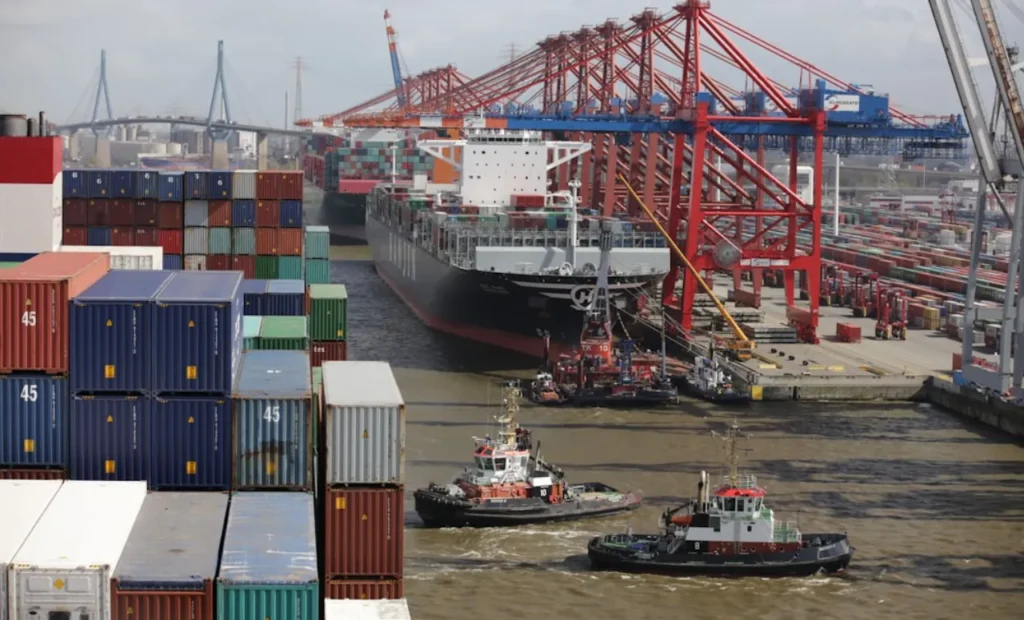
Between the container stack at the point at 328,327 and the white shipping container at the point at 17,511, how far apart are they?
41.9 feet

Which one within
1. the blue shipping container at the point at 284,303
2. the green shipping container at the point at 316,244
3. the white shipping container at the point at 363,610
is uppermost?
the green shipping container at the point at 316,244

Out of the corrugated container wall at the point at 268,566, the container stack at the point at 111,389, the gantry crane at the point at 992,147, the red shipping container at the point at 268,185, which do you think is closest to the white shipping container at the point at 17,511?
the container stack at the point at 111,389

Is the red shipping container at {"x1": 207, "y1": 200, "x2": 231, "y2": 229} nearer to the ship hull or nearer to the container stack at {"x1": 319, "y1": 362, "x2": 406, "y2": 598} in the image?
the ship hull

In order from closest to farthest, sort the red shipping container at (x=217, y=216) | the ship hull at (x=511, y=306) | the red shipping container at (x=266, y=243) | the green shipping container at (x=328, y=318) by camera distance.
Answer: the green shipping container at (x=328, y=318) < the red shipping container at (x=217, y=216) < the red shipping container at (x=266, y=243) < the ship hull at (x=511, y=306)

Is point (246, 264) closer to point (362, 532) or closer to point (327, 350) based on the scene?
point (327, 350)

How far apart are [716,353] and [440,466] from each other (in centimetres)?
1438

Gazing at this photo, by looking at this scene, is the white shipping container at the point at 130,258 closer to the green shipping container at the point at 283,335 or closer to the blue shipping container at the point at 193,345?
the green shipping container at the point at 283,335

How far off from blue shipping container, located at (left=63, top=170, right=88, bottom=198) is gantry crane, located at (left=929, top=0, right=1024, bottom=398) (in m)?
18.6

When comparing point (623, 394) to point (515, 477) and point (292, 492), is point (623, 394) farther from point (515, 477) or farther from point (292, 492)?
point (292, 492)

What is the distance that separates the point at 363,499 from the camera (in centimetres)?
1482

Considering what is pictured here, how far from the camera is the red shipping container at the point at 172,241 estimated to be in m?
31.7

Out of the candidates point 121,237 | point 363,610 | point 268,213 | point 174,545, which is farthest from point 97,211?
point 174,545

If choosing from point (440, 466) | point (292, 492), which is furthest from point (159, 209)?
point (292, 492)

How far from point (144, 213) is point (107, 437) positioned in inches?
688
